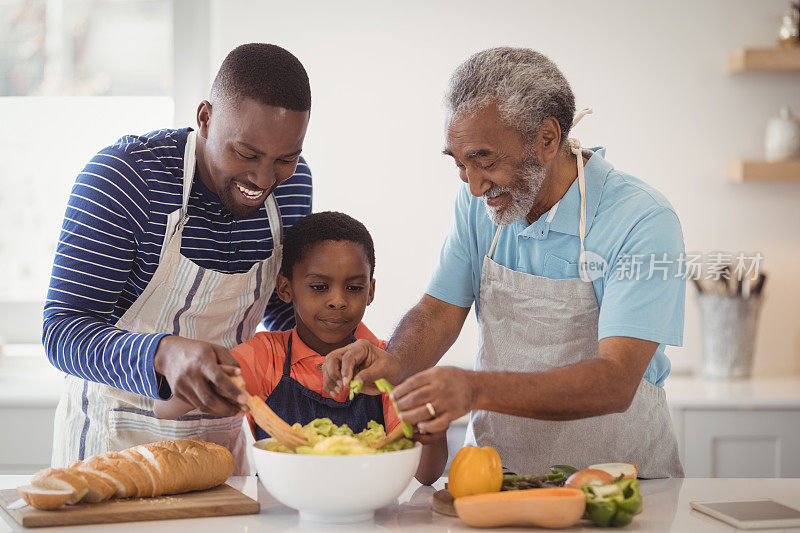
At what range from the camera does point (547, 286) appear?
Answer: 5.27 ft

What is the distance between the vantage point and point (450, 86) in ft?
5.09

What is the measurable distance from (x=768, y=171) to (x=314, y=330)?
1937 millimetres

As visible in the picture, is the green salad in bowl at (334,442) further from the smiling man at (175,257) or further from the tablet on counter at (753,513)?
the tablet on counter at (753,513)

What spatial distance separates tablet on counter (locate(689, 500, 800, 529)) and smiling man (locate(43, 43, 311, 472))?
731 millimetres

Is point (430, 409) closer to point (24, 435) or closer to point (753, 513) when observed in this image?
point (753, 513)

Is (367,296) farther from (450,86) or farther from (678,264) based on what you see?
(678,264)

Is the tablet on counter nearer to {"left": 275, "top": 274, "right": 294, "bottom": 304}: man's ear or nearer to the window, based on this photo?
{"left": 275, "top": 274, "right": 294, "bottom": 304}: man's ear

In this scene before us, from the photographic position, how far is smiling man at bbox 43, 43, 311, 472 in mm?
1320

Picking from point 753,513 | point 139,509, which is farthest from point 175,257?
point 753,513


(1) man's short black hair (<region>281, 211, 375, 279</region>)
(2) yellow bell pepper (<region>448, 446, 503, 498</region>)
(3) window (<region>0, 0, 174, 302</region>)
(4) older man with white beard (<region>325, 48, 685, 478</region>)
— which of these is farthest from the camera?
(3) window (<region>0, 0, 174, 302</region>)

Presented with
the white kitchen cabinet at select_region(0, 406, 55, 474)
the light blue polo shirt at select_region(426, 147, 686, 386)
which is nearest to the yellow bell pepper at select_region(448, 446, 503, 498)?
the light blue polo shirt at select_region(426, 147, 686, 386)

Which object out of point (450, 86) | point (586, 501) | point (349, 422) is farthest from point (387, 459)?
point (450, 86)

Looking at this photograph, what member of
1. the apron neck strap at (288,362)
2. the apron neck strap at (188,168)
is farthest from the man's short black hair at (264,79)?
the apron neck strap at (288,362)

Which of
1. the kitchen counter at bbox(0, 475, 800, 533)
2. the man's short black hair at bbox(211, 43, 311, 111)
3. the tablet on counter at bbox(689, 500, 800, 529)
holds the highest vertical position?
the man's short black hair at bbox(211, 43, 311, 111)
